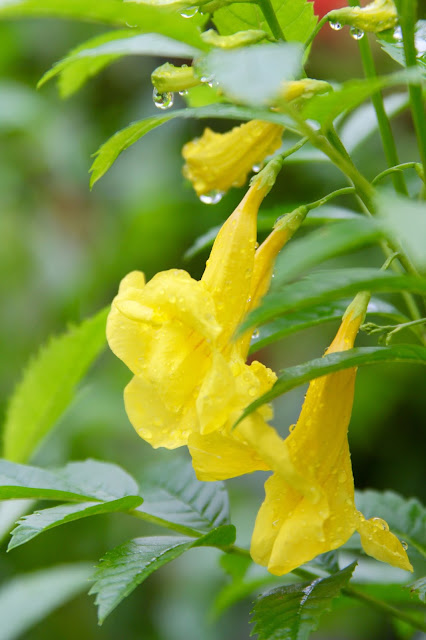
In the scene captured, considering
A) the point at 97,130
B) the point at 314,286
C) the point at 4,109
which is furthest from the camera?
the point at 97,130

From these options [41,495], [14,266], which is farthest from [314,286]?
[14,266]

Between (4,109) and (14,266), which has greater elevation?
(4,109)

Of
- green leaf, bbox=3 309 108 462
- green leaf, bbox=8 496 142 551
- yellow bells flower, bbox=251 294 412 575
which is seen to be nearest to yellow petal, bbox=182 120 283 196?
yellow bells flower, bbox=251 294 412 575

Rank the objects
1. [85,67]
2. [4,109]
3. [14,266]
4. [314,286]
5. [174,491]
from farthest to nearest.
Result: [14,266] → [4,109] → [174,491] → [85,67] → [314,286]

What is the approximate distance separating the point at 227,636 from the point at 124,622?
0.39m

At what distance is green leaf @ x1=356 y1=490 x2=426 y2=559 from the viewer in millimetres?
1132

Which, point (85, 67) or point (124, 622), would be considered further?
point (124, 622)

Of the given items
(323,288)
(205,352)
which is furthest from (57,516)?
(323,288)

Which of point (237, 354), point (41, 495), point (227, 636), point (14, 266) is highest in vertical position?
point (237, 354)

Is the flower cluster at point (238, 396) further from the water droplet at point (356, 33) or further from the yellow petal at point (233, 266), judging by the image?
the water droplet at point (356, 33)

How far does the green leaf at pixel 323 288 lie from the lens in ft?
1.87

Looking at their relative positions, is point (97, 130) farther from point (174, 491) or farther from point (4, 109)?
point (174, 491)

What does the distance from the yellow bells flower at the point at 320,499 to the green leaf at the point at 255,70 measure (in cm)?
38

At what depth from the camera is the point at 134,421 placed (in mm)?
850
